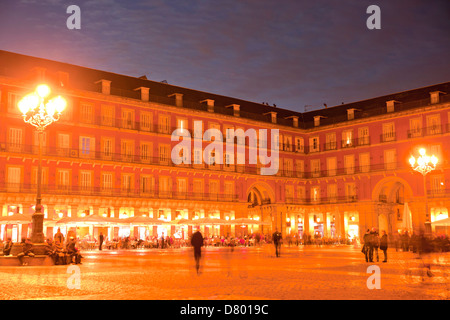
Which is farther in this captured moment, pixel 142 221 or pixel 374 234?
pixel 142 221

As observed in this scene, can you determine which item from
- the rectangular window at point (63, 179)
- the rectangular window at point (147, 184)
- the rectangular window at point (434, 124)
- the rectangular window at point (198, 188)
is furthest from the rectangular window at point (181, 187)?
the rectangular window at point (434, 124)

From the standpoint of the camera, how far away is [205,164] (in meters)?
48.7

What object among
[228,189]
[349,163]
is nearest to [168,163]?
[228,189]

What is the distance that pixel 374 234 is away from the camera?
20.6 m

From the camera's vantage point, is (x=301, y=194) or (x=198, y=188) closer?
(x=198, y=188)

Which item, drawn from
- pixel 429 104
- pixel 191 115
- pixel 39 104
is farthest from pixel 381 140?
pixel 39 104

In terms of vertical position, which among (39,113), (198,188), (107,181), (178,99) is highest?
(178,99)

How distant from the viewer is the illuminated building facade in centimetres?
3962

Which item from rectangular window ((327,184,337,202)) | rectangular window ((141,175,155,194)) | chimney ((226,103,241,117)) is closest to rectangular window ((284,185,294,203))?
rectangular window ((327,184,337,202))

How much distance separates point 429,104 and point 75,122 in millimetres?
30218

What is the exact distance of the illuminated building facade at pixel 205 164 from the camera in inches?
1560

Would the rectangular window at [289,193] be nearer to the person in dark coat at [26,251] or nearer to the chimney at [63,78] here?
the chimney at [63,78]

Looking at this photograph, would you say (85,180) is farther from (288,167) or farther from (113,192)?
(288,167)
